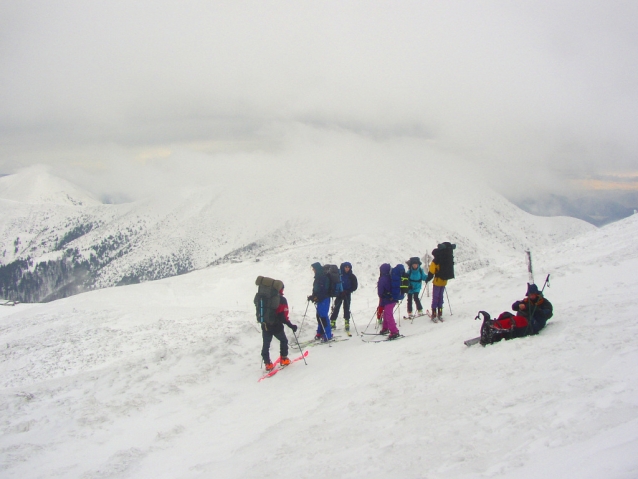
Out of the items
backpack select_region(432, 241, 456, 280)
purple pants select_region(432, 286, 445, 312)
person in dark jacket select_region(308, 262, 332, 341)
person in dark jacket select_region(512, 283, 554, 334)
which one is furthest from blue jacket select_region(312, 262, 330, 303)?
person in dark jacket select_region(512, 283, 554, 334)

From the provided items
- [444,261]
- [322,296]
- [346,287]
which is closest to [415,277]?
[444,261]

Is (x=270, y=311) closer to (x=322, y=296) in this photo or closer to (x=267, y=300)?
(x=267, y=300)

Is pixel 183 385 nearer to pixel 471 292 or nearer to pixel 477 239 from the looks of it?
pixel 471 292

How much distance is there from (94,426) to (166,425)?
1.56 metres

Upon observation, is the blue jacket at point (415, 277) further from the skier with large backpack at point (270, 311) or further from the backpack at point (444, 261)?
the skier with large backpack at point (270, 311)

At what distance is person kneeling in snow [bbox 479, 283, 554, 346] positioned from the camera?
30.4ft

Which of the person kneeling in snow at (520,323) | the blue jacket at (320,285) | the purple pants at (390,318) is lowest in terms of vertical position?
the purple pants at (390,318)

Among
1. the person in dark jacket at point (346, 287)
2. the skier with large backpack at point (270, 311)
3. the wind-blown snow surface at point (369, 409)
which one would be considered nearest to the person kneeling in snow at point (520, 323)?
the wind-blown snow surface at point (369, 409)

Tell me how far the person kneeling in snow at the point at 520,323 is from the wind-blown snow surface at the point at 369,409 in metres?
0.36

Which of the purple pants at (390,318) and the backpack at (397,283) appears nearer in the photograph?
the purple pants at (390,318)

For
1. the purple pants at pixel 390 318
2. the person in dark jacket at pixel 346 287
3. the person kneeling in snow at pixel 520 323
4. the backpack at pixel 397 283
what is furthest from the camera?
the person in dark jacket at pixel 346 287

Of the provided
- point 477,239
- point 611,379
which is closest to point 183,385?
point 611,379

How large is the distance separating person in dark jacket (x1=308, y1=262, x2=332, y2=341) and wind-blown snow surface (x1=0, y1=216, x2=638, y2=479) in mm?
994

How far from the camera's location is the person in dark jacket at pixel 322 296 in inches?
539
